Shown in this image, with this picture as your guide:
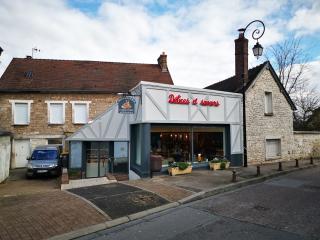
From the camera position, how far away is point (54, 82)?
20.6m

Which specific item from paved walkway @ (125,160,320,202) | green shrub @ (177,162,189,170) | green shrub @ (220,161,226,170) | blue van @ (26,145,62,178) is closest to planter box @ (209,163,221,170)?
green shrub @ (220,161,226,170)

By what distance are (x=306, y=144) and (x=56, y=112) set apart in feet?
61.7

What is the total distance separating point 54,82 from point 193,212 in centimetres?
1712

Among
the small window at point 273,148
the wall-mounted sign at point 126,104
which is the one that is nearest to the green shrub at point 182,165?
the wall-mounted sign at point 126,104

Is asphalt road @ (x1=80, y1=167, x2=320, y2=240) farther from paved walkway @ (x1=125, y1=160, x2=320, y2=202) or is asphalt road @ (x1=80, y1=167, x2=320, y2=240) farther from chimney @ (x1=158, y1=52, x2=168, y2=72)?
chimney @ (x1=158, y1=52, x2=168, y2=72)

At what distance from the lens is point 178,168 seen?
12258mm

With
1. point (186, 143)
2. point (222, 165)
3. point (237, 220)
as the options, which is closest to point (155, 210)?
point (237, 220)

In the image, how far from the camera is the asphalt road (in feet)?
18.2

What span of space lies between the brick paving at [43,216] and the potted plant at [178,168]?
504 cm

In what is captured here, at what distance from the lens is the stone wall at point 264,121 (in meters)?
15.9

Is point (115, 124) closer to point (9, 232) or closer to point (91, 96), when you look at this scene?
point (91, 96)

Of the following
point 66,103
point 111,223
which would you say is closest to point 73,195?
point 111,223

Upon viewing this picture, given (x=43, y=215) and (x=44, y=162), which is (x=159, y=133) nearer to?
(x=43, y=215)

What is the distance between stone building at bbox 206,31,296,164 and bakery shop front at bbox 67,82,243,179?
44.8 inches
